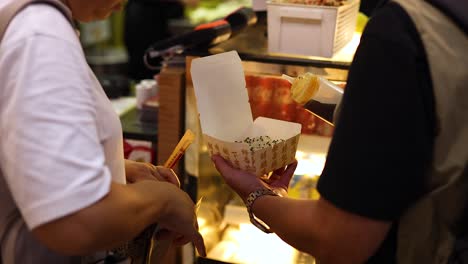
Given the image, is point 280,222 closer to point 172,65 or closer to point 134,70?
point 172,65

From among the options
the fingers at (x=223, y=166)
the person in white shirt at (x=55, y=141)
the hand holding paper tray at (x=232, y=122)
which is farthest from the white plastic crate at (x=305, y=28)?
the person in white shirt at (x=55, y=141)

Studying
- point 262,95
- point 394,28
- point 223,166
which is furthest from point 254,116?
point 394,28

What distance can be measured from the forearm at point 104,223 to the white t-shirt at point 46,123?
21 mm

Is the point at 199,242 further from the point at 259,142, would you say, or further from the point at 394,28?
the point at 394,28

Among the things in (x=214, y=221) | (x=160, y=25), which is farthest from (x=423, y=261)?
(x=160, y=25)

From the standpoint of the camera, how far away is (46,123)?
100cm

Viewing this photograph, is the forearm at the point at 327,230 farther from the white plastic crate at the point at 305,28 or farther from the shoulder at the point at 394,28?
the white plastic crate at the point at 305,28

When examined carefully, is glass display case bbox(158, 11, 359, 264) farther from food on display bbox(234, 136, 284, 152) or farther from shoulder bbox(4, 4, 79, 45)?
shoulder bbox(4, 4, 79, 45)

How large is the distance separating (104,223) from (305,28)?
4.24ft

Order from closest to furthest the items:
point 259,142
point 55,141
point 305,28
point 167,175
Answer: point 55,141, point 167,175, point 259,142, point 305,28

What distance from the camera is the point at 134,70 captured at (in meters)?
5.58

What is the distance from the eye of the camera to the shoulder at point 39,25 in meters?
1.04

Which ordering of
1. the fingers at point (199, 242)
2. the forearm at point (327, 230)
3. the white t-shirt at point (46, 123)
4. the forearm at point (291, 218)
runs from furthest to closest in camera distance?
the fingers at point (199, 242), the forearm at point (291, 218), the forearm at point (327, 230), the white t-shirt at point (46, 123)

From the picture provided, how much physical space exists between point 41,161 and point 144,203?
26cm
